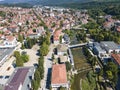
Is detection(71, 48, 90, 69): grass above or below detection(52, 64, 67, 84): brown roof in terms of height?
below

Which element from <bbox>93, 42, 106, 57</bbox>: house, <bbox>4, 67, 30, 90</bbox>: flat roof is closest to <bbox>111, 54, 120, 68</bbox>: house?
<bbox>93, 42, 106, 57</bbox>: house

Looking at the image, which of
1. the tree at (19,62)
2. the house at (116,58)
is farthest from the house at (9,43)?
the house at (116,58)

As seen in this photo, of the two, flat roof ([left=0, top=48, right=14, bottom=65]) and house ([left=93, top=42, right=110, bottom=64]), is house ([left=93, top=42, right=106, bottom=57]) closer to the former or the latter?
house ([left=93, top=42, right=110, bottom=64])

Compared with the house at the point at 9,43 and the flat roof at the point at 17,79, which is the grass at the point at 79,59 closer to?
the flat roof at the point at 17,79

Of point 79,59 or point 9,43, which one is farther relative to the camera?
point 9,43

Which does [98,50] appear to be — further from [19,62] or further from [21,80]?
[21,80]

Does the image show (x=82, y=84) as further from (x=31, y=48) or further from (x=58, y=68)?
(x=31, y=48)

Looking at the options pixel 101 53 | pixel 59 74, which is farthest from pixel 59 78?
pixel 101 53
